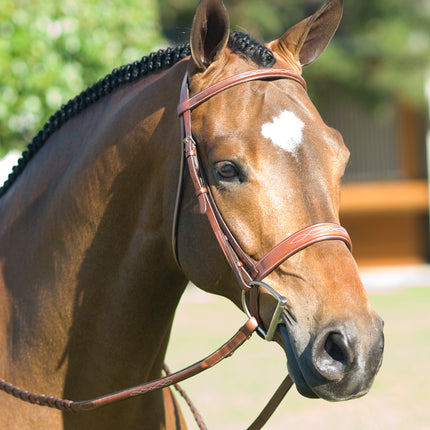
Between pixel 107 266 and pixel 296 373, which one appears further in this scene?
pixel 107 266

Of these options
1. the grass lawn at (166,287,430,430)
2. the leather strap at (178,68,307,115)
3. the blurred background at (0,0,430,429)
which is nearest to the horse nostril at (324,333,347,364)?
the leather strap at (178,68,307,115)

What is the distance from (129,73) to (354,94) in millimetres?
13827

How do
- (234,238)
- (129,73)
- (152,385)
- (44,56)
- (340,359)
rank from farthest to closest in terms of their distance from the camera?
(44,56) < (129,73) < (152,385) < (234,238) < (340,359)

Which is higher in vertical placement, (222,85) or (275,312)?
(222,85)

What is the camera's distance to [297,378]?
196cm

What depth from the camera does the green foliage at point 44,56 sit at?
23.0ft

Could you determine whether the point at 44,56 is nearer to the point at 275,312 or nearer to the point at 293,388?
the point at 293,388

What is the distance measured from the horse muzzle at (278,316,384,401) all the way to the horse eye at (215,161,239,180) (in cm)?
54

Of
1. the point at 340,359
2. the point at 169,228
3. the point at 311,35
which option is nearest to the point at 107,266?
the point at 169,228

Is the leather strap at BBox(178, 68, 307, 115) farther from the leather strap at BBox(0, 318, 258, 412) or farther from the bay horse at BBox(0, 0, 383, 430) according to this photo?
the leather strap at BBox(0, 318, 258, 412)

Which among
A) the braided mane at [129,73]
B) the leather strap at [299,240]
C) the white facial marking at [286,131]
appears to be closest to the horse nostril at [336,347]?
the leather strap at [299,240]

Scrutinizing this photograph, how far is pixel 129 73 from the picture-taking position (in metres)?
2.59

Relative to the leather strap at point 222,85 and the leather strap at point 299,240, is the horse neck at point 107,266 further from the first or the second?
the leather strap at point 299,240

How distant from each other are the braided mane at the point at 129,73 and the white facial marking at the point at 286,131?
309 mm
